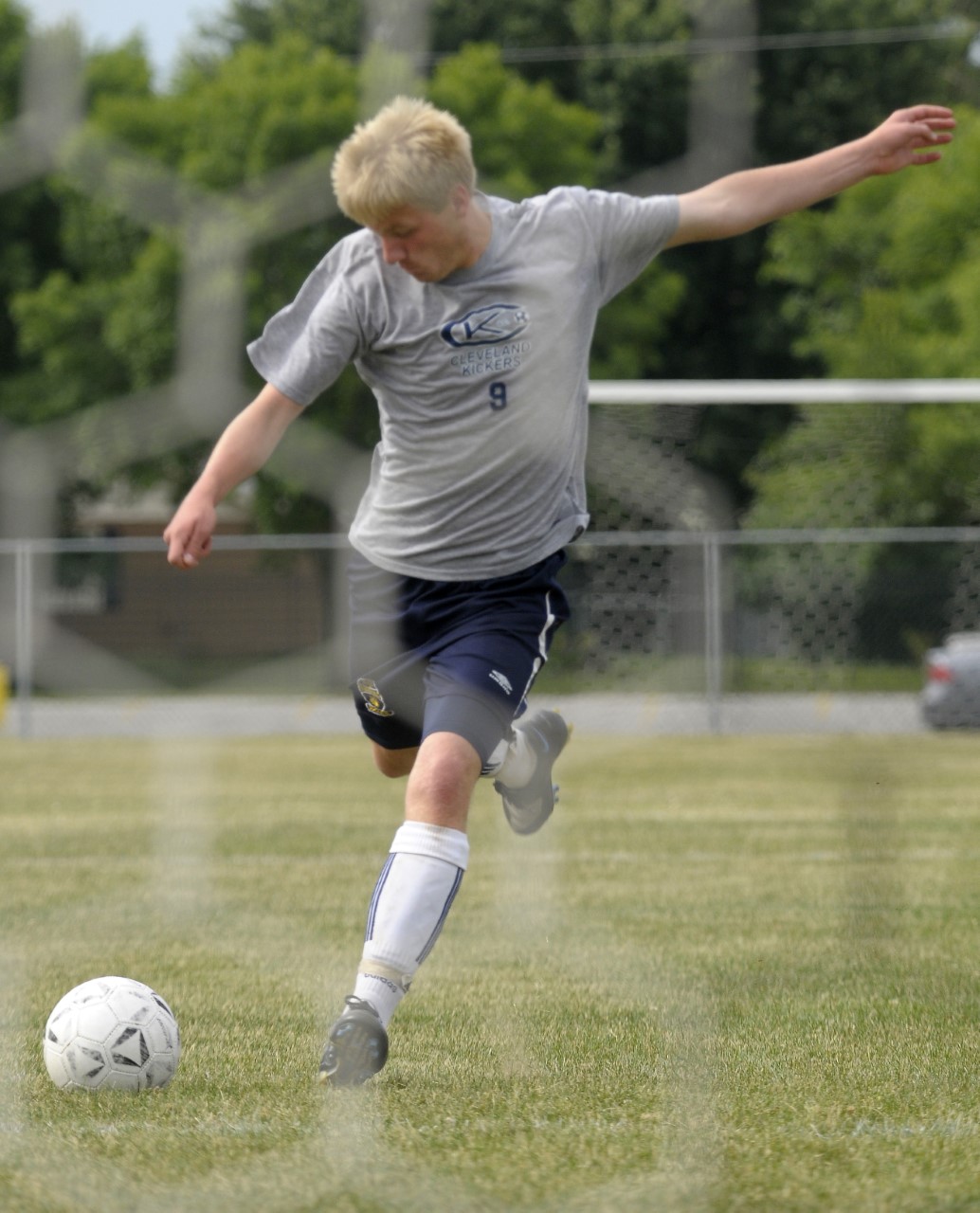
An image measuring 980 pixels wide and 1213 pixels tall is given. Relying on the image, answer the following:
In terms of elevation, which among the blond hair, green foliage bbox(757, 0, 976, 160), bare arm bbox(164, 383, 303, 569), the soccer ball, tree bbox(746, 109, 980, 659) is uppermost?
green foliage bbox(757, 0, 976, 160)

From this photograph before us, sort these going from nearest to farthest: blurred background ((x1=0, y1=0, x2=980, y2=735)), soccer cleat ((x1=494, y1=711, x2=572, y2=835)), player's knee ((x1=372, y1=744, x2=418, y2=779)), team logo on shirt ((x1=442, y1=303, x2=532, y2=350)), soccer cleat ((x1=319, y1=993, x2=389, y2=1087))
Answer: soccer cleat ((x1=319, y1=993, x2=389, y2=1087)), team logo on shirt ((x1=442, y1=303, x2=532, y2=350)), player's knee ((x1=372, y1=744, x2=418, y2=779)), soccer cleat ((x1=494, y1=711, x2=572, y2=835)), blurred background ((x1=0, y1=0, x2=980, y2=735))

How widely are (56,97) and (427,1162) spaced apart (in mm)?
8860

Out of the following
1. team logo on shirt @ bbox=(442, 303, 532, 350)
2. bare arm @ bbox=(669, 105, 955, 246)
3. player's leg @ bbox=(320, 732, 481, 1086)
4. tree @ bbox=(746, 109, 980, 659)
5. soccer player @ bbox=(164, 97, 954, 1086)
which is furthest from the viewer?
tree @ bbox=(746, 109, 980, 659)

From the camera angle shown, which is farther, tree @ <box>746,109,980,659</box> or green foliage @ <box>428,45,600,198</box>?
green foliage @ <box>428,45,600,198</box>

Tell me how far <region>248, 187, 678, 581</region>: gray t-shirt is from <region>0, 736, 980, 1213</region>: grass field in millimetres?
1080

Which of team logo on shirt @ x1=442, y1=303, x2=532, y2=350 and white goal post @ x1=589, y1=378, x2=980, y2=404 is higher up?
white goal post @ x1=589, y1=378, x2=980, y2=404

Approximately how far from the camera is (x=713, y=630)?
48.2ft

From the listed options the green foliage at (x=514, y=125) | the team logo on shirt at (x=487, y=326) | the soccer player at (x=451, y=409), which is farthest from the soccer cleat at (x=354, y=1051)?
the green foliage at (x=514, y=125)

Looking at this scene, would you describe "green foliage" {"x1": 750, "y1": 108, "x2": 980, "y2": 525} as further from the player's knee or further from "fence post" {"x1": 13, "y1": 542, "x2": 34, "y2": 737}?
the player's knee

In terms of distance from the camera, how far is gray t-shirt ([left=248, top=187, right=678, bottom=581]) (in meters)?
3.55

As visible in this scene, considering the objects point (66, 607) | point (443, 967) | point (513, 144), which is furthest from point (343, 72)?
point (443, 967)

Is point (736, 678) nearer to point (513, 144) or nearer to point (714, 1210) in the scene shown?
point (513, 144)

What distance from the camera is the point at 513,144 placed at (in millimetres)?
15438

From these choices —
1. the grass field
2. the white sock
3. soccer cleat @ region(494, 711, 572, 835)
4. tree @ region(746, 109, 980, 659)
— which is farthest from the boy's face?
tree @ region(746, 109, 980, 659)
